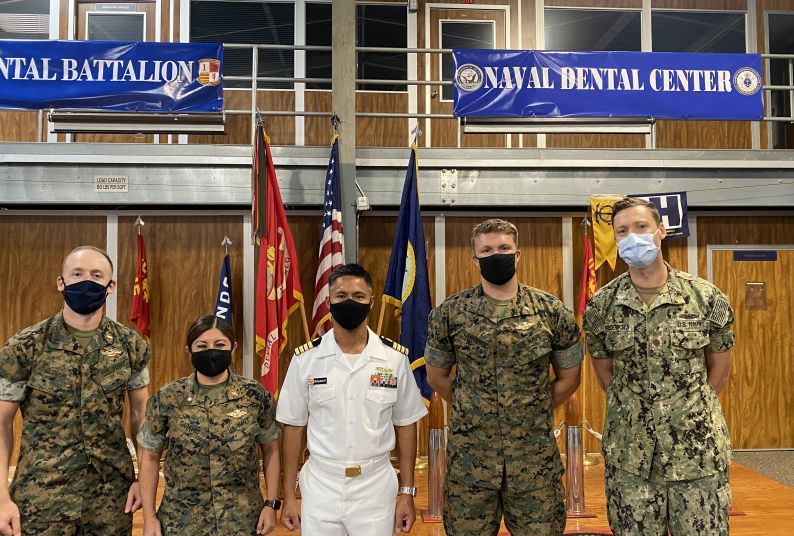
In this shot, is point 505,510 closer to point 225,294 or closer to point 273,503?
point 273,503

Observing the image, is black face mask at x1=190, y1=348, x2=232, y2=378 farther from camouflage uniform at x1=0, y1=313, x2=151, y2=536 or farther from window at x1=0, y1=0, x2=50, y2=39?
window at x1=0, y1=0, x2=50, y2=39

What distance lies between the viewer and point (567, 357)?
2.26 m

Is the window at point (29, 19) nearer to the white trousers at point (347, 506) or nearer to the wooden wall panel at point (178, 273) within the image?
the wooden wall panel at point (178, 273)

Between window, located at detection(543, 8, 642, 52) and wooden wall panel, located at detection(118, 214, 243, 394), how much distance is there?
4702 millimetres

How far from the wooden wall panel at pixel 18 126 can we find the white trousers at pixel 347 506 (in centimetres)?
575

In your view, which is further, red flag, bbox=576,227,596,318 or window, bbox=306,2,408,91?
window, bbox=306,2,408,91

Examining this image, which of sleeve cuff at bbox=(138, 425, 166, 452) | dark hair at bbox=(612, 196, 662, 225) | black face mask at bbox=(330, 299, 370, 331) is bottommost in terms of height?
sleeve cuff at bbox=(138, 425, 166, 452)

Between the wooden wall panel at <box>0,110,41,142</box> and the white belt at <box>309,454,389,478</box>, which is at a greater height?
the wooden wall panel at <box>0,110,41,142</box>

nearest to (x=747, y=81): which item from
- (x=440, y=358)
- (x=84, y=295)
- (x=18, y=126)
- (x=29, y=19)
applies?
(x=440, y=358)

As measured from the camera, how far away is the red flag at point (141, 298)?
4.72 meters

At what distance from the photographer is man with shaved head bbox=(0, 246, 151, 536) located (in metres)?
2.14

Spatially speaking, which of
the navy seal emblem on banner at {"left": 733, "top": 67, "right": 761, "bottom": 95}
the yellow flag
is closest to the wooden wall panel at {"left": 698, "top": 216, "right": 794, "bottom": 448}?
the yellow flag

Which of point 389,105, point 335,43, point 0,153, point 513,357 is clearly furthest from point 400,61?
point 513,357

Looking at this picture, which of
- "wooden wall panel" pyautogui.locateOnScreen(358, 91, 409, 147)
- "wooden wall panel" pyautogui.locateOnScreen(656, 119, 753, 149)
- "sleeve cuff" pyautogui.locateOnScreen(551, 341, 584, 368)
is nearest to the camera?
"sleeve cuff" pyautogui.locateOnScreen(551, 341, 584, 368)
